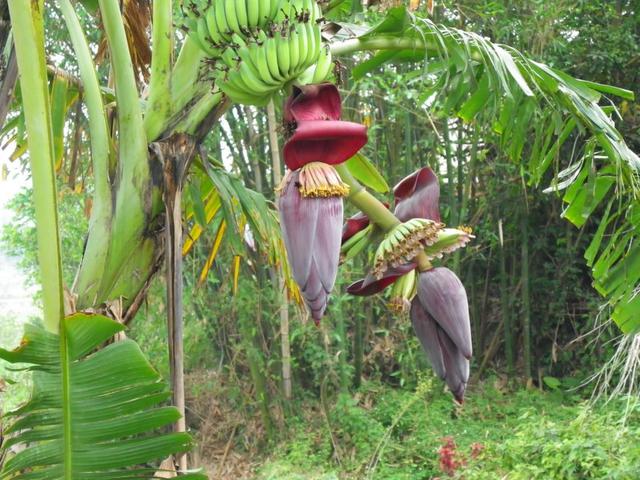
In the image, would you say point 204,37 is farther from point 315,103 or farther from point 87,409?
point 87,409

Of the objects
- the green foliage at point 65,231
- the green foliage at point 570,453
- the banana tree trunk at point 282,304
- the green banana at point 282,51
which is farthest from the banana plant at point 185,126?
the green foliage at point 65,231

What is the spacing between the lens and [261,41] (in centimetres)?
62

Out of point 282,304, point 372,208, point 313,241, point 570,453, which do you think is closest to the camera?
point 313,241

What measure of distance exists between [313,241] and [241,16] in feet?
0.66

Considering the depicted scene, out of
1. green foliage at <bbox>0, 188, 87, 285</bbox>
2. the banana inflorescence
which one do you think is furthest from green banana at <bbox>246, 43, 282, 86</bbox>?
green foliage at <bbox>0, 188, 87, 285</bbox>

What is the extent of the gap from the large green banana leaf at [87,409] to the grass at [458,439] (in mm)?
1365

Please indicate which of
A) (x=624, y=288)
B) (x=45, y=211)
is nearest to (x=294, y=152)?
(x=45, y=211)

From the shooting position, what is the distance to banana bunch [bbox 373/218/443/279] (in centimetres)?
68

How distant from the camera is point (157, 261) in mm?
781

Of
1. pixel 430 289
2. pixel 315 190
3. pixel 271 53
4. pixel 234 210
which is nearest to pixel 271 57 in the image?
pixel 271 53

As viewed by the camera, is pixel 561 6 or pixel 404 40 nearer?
pixel 404 40

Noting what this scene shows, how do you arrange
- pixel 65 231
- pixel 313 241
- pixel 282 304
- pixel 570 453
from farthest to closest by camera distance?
pixel 65 231, pixel 282 304, pixel 570 453, pixel 313 241

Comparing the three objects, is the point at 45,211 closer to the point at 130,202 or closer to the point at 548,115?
the point at 130,202

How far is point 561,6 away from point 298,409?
1836 mm
